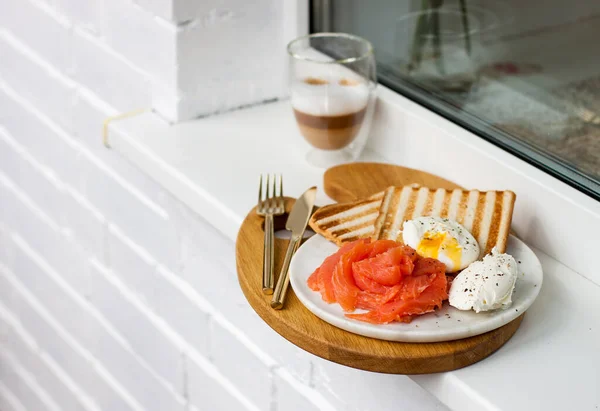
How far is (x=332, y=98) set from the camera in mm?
1021

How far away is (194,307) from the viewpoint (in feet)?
3.96

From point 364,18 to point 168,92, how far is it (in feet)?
1.02

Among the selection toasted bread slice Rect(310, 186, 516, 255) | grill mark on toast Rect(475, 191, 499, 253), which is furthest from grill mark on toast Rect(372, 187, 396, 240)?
grill mark on toast Rect(475, 191, 499, 253)

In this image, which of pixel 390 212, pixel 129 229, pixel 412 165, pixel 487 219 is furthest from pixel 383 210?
pixel 129 229

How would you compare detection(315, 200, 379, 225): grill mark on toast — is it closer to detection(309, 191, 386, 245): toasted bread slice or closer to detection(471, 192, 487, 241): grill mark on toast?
detection(309, 191, 386, 245): toasted bread slice

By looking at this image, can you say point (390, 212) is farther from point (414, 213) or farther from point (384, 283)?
point (384, 283)

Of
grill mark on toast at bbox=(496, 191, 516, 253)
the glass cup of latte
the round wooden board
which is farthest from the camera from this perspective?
the glass cup of latte

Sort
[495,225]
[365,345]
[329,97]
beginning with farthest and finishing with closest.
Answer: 1. [329,97]
2. [495,225]
3. [365,345]

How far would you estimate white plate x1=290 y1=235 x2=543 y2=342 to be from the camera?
714mm

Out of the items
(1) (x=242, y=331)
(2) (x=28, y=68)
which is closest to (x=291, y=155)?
(1) (x=242, y=331)

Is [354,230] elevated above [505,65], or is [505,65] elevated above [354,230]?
[505,65]

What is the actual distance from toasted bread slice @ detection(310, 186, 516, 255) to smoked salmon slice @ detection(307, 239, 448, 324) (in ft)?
0.28

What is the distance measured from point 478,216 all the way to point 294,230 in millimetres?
201

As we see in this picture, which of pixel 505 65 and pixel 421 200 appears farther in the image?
pixel 505 65
